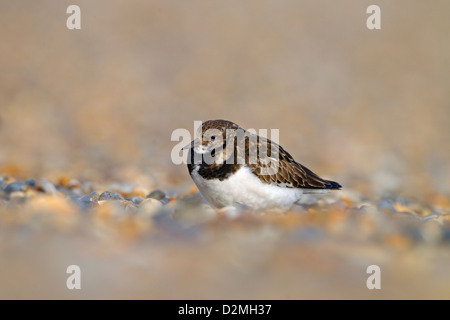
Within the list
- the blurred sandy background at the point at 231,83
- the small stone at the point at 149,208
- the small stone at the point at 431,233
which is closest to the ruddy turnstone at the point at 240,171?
the small stone at the point at 149,208

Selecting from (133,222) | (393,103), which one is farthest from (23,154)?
(393,103)

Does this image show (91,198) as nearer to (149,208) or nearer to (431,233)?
(149,208)

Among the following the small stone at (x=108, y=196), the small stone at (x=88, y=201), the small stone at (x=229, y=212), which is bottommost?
the small stone at (x=229, y=212)

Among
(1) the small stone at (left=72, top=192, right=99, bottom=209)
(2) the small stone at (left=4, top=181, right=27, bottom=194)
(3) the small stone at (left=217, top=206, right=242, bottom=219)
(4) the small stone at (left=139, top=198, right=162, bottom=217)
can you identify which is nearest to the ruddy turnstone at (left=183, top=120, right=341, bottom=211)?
(3) the small stone at (left=217, top=206, right=242, bottom=219)

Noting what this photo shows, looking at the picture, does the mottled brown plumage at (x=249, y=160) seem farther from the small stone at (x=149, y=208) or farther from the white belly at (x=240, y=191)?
the small stone at (x=149, y=208)

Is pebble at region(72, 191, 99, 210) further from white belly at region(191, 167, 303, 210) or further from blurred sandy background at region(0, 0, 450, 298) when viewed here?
blurred sandy background at region(0, 0, 450, 298)

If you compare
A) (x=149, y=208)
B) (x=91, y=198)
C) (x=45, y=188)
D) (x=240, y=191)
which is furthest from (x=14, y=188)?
(x=240, y=191)

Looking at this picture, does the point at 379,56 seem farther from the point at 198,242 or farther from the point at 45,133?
the point at 198,242
